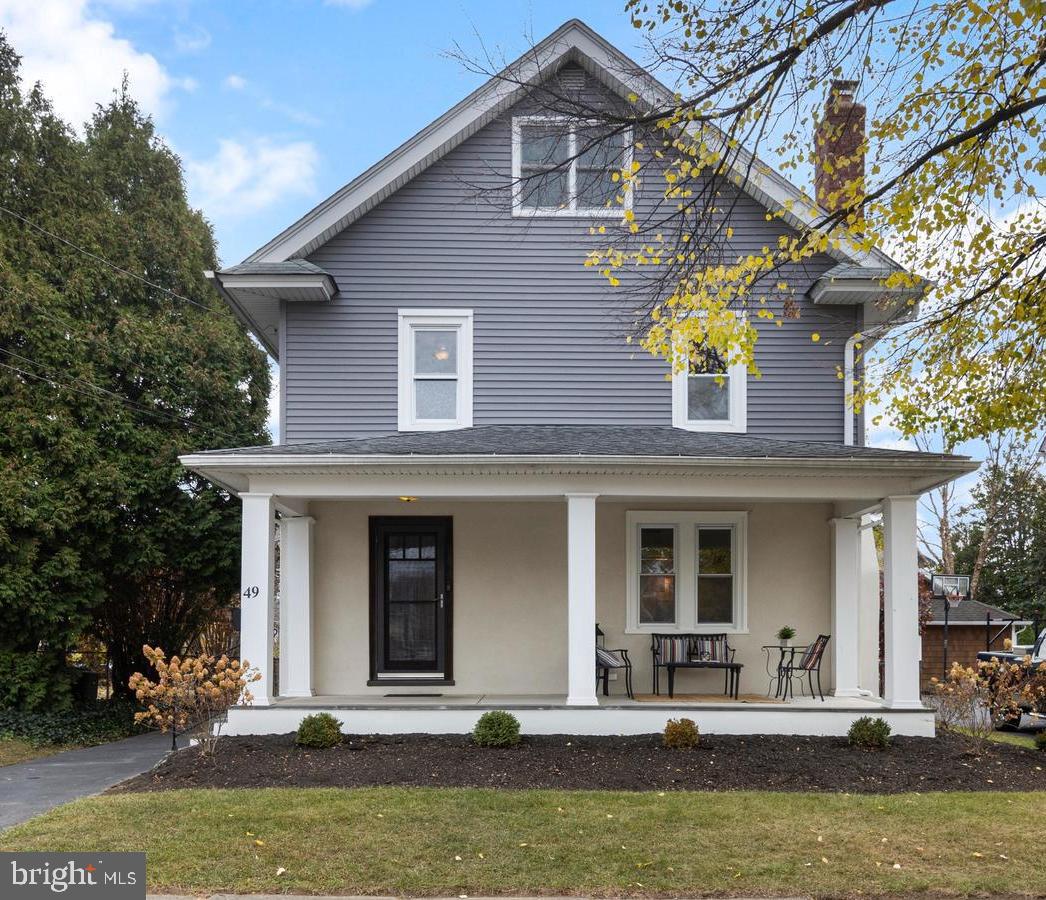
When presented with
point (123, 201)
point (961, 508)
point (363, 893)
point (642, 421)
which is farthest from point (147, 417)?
point (961, 508)

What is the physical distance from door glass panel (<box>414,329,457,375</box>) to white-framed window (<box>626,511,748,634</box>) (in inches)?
119

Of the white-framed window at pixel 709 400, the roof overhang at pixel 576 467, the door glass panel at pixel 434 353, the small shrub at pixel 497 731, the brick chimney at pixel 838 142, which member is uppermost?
the brick chimney at pixel 838 142

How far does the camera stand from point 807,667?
11352 mm

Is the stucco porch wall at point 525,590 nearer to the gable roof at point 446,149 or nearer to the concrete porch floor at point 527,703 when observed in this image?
the concrete porch floor at point 527,703

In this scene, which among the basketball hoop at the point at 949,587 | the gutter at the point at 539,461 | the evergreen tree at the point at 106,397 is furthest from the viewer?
the basketball hoop at the point at 949,587

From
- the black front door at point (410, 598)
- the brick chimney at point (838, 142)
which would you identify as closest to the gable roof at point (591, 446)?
the black front door at point (410, 598)

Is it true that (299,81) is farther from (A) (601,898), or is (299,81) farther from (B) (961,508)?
(B) (961,508)

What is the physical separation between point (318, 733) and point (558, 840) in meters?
3.61

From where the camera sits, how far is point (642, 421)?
1250 cm

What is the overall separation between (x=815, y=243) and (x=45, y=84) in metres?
13.9

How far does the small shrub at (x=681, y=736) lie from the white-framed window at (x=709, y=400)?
4.25 meters

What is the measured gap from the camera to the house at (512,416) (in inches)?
476

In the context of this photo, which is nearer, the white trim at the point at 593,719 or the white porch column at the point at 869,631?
the white trim at the point at 593,719

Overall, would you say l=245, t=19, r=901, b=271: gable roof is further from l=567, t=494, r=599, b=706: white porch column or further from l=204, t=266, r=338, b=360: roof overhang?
l=567, t=494, r=599, b=706: white porch column
